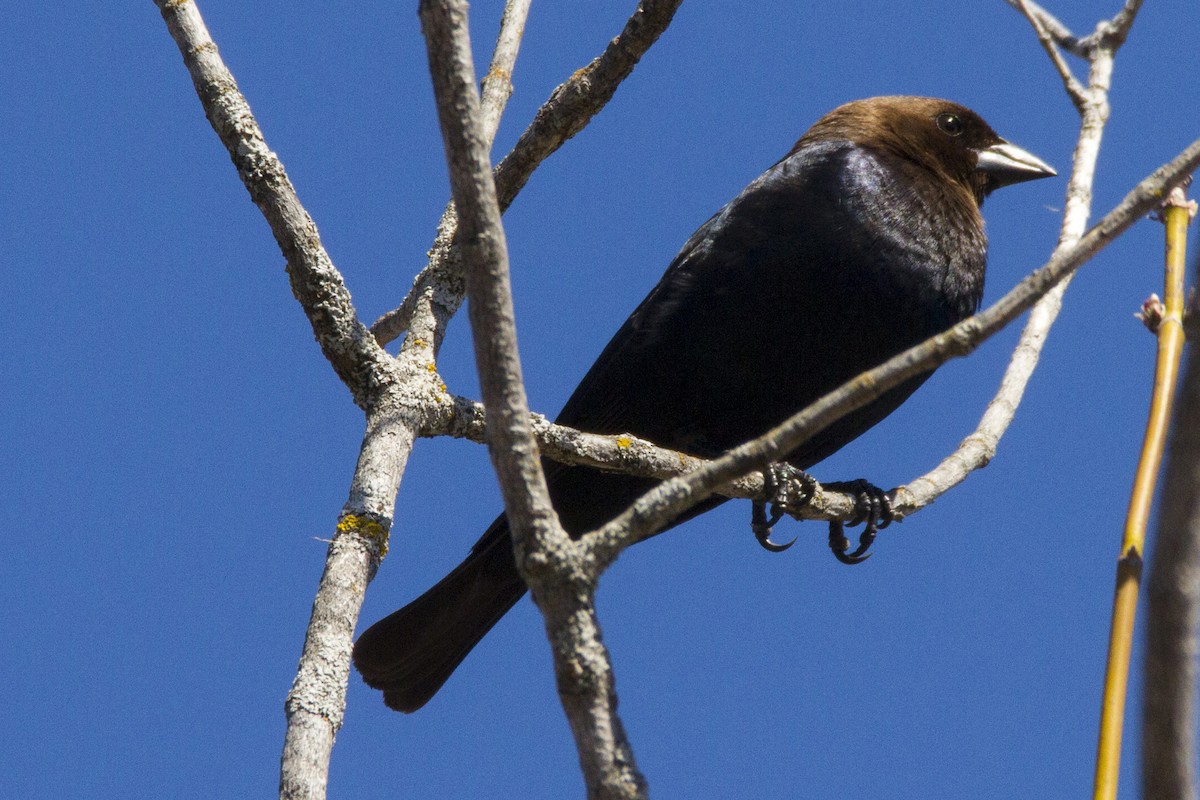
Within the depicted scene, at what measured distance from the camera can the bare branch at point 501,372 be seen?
4.22 ft

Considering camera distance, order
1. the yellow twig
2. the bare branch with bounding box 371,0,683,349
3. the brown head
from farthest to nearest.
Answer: the brown head, the bare branch with bounding box 371,0,683,349, the yellow twig

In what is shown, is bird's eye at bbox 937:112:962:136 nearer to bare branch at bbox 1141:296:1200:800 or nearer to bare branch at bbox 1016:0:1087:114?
bare branch at bbox 1016:0:1087:114

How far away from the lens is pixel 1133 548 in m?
1.14

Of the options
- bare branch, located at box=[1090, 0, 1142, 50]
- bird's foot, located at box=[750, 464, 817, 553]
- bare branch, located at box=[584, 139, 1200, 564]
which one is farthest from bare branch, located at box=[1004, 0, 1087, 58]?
bare branch, located at box=[584, 139, 1200, 564]

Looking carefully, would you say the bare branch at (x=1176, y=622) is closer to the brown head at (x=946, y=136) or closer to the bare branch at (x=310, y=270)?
the bare branch at (x=310, y=270)

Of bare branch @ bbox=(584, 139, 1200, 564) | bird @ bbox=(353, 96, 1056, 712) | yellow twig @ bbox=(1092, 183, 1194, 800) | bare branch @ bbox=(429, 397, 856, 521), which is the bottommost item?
yellow twig @ bbox=(1092, 183, 1194, 800)

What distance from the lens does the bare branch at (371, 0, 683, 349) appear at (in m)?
2.68

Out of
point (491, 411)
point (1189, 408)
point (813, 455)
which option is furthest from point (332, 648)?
point (813, 455)

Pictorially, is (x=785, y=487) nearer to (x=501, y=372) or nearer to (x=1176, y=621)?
(x=501, y=372)

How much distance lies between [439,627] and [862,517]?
4.05 ft

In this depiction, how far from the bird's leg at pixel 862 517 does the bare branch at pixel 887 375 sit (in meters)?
1.64

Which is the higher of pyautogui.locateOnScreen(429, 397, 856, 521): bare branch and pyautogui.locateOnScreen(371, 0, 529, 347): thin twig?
pyautogui.locateOnScreen(371, 0, 529, 347): thin twig

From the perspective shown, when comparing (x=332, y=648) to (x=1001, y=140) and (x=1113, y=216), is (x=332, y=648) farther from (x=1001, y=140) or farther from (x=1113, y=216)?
(x=1001, y=140)

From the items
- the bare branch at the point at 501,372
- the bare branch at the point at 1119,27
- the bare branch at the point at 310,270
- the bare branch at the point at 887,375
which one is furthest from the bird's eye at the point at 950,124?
the bare branch at the point at 501,372
